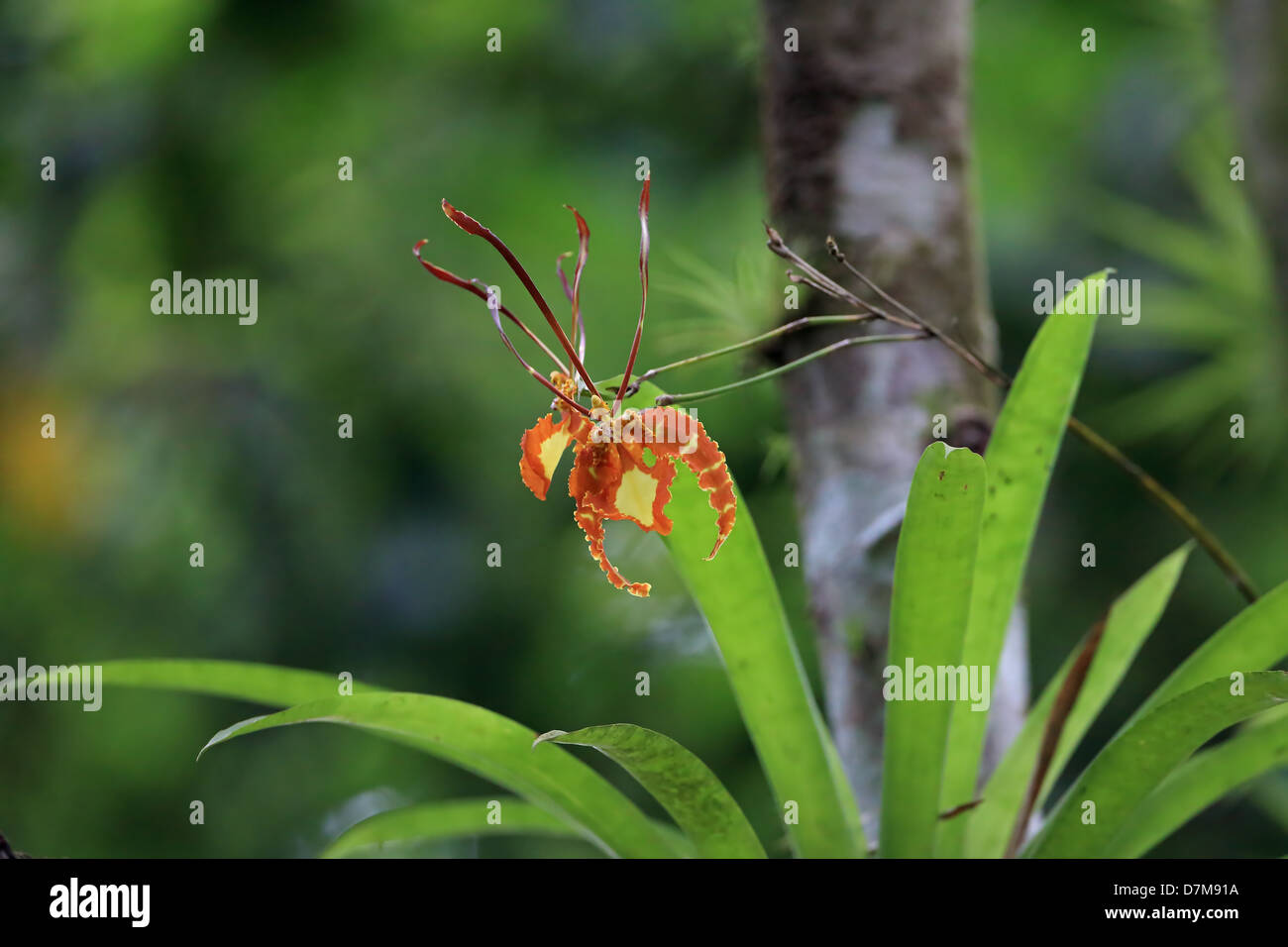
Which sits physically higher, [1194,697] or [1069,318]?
[1069,318]

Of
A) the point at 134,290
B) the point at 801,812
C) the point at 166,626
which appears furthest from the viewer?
the point at 134,290

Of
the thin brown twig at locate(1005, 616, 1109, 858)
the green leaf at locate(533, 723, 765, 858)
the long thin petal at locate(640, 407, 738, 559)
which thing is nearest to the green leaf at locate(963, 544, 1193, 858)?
the thin brown twig at locate(1005, 616, 1109, 858)

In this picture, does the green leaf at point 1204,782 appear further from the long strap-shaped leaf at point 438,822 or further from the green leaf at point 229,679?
the green leaf at point 229,679

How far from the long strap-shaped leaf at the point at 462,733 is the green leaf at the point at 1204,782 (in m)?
0.30

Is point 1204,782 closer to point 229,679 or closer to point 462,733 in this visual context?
point 462,733

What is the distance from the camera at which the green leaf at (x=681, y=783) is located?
1.71ft

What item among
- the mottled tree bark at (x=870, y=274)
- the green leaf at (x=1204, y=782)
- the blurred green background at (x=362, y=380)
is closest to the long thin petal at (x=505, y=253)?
the mottled tree bark at (x=870, y=274)

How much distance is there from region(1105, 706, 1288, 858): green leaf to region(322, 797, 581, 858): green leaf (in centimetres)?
40

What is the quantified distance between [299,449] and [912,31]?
1486 mm

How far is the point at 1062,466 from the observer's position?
7.21ft

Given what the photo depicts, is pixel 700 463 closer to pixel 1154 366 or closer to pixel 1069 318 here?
pixel 1069 318
